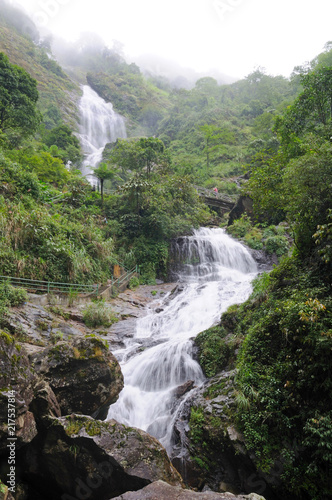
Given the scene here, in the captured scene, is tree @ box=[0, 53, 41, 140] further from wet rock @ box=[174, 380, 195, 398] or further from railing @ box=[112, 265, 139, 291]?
wet rock @ box=[174, 380, 195, 398]

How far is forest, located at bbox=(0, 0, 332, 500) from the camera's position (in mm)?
4555

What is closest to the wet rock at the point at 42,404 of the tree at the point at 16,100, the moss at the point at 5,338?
the moss at the point at 5,338

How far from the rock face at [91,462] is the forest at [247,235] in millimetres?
1629

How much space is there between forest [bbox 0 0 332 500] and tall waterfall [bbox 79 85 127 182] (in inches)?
657

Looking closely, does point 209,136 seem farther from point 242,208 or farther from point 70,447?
point 70,447

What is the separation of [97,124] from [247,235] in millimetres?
45896

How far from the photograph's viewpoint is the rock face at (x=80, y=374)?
5.51 metres

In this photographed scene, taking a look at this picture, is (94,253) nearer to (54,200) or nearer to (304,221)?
(54,200)

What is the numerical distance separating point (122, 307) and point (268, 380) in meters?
8.83

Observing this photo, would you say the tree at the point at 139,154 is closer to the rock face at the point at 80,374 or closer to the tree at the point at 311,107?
the tree at the point at 311,107

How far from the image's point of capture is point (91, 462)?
4.20m

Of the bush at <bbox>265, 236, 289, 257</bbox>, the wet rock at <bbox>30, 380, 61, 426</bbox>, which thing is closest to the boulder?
the bush at <bbox>265, 236, 289, 257</bbox>

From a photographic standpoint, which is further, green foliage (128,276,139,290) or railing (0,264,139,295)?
green foliage (128,276,139,290)

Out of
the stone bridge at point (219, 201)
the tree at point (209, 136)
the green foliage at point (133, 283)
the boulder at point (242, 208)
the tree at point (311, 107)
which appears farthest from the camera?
the tree at point (209, 136)
